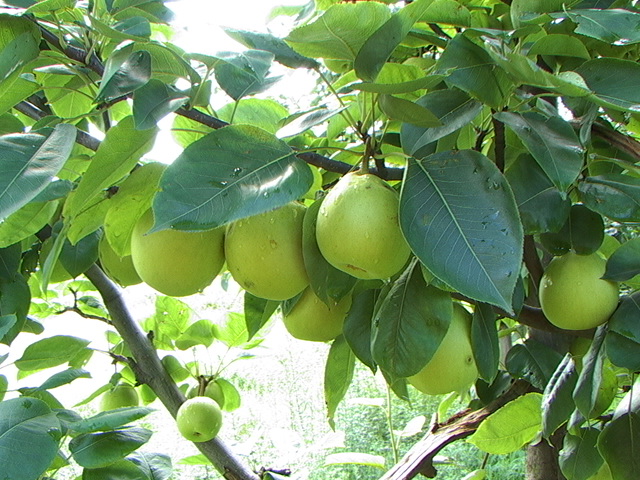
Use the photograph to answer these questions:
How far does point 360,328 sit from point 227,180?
0.86 feet

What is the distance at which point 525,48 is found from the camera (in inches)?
Answer: 24.3

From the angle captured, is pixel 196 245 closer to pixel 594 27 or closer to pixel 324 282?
pixel 324 282

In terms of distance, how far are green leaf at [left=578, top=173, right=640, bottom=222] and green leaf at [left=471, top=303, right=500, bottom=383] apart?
0.15 metres

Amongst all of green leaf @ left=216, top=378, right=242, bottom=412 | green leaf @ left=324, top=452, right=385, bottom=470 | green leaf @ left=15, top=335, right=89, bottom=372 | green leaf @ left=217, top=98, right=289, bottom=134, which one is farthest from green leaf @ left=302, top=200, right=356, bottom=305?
green leaf @ left=324, top=452, right=385, bottom=470

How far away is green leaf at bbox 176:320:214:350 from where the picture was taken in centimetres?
123

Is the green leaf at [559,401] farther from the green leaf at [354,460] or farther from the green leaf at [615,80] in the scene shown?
the green leaf at [354,460]

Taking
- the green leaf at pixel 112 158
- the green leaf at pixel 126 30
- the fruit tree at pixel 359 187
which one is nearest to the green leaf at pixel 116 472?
the fruit tree at pixel 359 187

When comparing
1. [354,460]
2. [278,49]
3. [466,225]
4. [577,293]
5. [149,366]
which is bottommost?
[354,460]

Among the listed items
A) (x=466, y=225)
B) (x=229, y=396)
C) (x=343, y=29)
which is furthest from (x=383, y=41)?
(x=229, y=396)

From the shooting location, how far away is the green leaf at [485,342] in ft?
2.17

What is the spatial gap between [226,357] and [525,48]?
965 mm

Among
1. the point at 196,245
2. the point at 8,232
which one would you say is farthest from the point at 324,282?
the point at 8,232

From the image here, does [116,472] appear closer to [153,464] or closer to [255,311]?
[153,464]

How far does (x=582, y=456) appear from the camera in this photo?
35.0 inches
